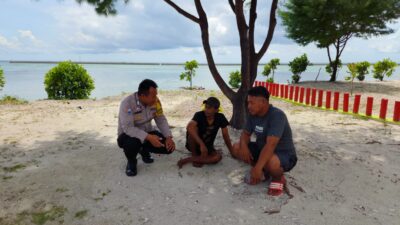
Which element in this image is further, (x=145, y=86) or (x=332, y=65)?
(x=332, y=65)

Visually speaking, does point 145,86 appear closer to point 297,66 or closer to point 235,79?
point 235,79

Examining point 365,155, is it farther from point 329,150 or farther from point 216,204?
point 216,204

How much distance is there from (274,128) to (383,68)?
24316 mm

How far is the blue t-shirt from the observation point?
354 cm

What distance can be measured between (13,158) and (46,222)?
2.42 m

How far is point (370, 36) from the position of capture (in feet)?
67.9

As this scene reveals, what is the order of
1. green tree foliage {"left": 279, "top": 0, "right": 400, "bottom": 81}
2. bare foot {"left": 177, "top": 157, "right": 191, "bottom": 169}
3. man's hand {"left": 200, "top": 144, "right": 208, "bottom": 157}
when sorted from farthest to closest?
green tree foliage {"left": 279, "top": 0, "right": 400, "bottom": 81} < bare foot {"left": 177, "top": 157, "right": 191, "bottom": 169} < man's hand {"left": 200, "top": 144, "right": 208, "bottom": 157}

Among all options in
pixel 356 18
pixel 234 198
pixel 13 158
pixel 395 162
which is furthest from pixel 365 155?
pixel 356 18

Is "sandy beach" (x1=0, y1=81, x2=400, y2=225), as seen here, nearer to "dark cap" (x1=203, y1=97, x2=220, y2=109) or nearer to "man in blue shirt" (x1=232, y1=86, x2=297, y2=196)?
"man in blue shirt" (x1=232, y1=86, x2=297, y2=196)

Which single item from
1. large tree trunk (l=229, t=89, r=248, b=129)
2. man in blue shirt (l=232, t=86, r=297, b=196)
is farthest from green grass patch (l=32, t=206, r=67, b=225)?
large tree trunk (l=229, t=89, r=248, b=129)

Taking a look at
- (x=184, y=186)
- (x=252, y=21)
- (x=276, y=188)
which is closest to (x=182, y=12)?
(x=252, y=21)

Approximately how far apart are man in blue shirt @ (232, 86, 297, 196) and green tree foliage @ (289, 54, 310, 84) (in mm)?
20182

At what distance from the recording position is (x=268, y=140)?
3.53 meters

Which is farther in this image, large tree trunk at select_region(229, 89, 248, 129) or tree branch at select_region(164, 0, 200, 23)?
large tree trunk at select_region(229, 89, 248, 129)
